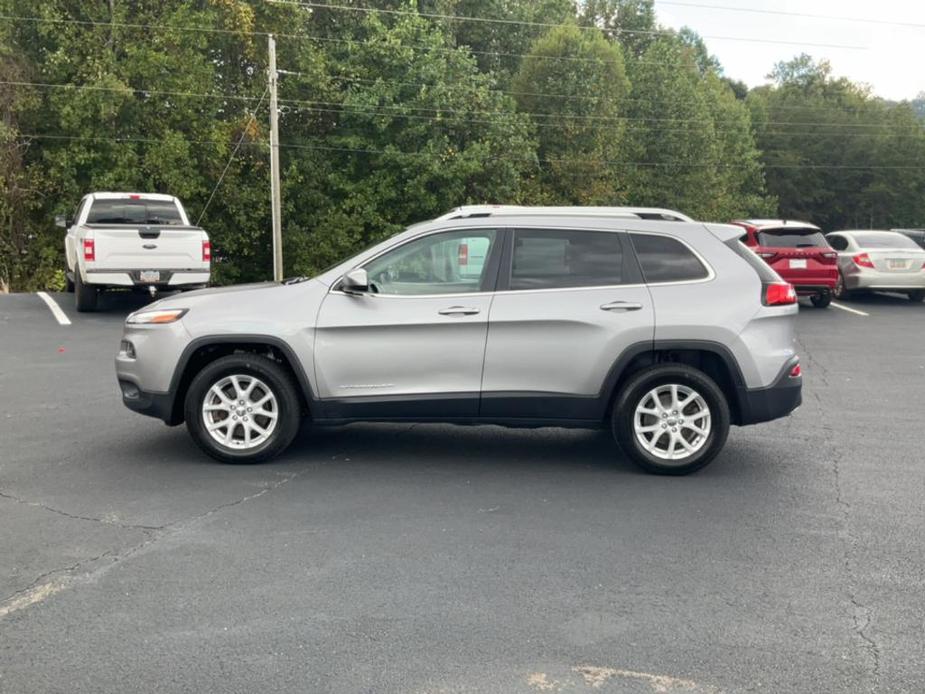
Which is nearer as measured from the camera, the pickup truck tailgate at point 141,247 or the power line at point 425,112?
the pickup truck tailgate at point 141,247

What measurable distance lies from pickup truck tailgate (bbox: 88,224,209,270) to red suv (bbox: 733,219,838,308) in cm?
1041

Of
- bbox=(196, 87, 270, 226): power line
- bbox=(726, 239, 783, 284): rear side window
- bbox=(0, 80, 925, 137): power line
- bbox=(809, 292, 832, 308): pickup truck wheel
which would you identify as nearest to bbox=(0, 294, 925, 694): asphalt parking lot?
bbox=(726, 239, 783, 284): rear side window

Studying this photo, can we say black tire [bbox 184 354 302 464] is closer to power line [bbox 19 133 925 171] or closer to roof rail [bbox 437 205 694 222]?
roof rail [bbox 437 205 694 222]

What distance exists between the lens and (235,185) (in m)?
38.8

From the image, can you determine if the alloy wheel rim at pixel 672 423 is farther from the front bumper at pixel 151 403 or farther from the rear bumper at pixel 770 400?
the front bumper at pixel 151 403

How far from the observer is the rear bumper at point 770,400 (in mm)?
7207

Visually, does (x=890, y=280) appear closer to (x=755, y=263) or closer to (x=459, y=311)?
(x=755, y=263)

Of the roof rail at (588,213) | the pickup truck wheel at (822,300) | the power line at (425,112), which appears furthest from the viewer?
the power line at (425,112)

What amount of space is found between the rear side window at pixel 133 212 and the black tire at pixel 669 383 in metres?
13.2

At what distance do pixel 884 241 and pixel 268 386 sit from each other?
18430 millimetres

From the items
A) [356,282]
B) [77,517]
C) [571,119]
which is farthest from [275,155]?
[77,517]

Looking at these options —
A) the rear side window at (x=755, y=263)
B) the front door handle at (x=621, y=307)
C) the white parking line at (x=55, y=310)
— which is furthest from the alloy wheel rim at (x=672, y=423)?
the white parking line at (x=55, y=310)

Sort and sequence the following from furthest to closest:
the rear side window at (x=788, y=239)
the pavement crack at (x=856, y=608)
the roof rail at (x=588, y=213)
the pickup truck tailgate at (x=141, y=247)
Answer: the rear side window at (x=788, y=239) < the pickup truck tailgate at (x=141, y=247) < the roof rail at (x=588, y=213) < the pavement crack at (x=856, y=608)

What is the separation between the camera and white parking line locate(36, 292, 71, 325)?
55.7 ft
